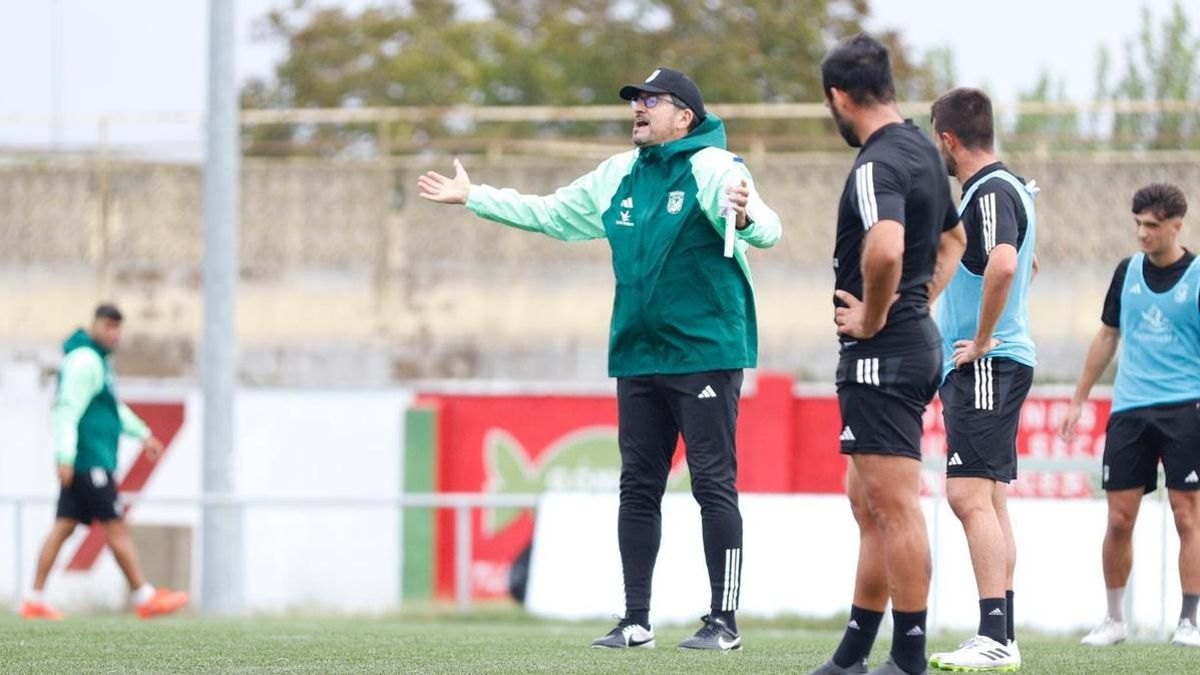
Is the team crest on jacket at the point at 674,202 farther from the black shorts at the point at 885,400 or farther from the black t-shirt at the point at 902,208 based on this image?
the black shorts at the point at 885,400

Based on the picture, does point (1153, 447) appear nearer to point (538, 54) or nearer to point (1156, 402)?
point (1156, 402)

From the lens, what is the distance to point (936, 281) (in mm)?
6039

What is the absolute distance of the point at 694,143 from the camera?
23.7 ft

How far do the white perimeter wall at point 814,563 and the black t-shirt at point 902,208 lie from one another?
599 centimetres

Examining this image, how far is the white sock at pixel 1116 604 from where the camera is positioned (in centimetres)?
859

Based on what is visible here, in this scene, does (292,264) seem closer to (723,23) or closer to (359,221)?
(359,221)

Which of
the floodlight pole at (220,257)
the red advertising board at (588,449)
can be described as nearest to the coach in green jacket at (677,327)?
the floodlight pole at (220,257)

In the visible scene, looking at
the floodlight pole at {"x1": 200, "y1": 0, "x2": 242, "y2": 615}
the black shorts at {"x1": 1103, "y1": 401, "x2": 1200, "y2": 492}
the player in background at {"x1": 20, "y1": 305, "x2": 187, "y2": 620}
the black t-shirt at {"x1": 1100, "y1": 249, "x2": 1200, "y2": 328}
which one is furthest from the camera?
the floodlight pole at {"x1": 200, "y1": 0, "x2": 242, "y2": 615}

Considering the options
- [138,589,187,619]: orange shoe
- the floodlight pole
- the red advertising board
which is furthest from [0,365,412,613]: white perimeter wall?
[138,589,187,619]: orange shoe

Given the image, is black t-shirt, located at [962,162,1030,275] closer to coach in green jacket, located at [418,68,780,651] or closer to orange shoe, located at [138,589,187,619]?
coach in green jacket, located at [418,68,780,651]

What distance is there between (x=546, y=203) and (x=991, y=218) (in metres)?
1.74

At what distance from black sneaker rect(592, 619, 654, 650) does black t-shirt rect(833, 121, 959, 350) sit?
5.99ft

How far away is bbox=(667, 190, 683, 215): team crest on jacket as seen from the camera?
7.12 m

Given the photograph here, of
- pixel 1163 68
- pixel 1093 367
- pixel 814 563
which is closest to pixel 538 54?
pixel 1163 68
